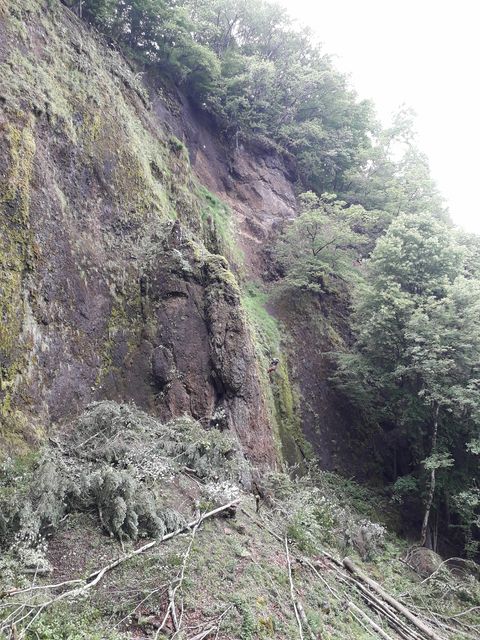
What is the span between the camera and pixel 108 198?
35.0ft

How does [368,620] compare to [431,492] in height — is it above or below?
below

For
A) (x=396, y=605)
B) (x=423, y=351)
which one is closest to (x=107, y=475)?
(x=396, y=605)

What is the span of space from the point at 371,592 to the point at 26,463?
218 inches

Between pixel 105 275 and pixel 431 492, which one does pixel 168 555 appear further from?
pixel 431 492

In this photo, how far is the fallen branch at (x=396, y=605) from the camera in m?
6.53

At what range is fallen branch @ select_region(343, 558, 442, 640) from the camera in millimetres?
6527

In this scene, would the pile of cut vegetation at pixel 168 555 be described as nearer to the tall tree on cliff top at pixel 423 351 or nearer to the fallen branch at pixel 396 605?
the fallen branch at pixel 396 605

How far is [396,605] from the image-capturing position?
690cm

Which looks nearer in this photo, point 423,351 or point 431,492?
point 431,492

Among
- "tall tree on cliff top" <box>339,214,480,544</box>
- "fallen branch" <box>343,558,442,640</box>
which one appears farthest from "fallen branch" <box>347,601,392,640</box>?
"tall tree on cliff top" <box>339,214,480,544</box>

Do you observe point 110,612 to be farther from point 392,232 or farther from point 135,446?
point 392,232

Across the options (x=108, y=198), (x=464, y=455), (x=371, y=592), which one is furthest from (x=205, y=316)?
(x=464, y=455)

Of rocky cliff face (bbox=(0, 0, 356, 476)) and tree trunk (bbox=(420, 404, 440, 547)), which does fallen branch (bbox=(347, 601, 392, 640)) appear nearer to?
rocky cliff face (bbox=(0, 0, 356, 476))

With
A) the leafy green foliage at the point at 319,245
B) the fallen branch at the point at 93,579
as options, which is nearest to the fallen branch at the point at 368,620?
the fallen branch at the point at 93,579
